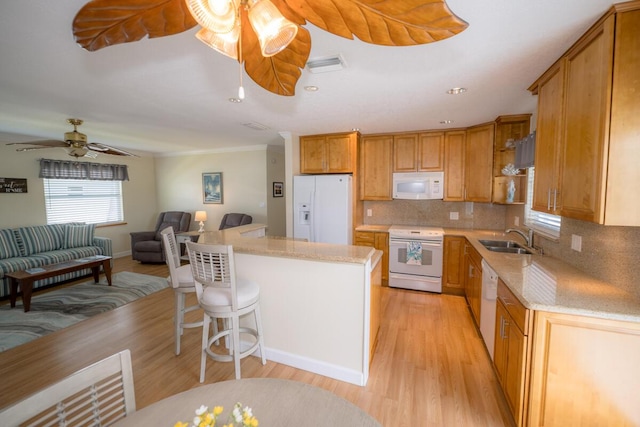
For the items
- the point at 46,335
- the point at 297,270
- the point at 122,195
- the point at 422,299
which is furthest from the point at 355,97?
the point at 122,195

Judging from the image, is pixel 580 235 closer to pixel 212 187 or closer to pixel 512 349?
pixel 512 349

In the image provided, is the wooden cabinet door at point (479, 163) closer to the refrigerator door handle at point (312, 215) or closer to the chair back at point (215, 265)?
the refrigerator door handle at point (312, 215)

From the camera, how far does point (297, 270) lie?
2.26 metres

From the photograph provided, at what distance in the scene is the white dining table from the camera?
884 mm

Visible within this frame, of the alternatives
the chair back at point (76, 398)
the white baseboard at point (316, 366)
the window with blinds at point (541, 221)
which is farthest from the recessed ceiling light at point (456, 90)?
the chair back at point (76, 398)

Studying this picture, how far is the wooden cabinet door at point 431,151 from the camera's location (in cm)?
404

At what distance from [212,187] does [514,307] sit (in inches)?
236

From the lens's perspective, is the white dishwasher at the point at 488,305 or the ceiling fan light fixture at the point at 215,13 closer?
the ceiling fan light fixture at the point at 215,13

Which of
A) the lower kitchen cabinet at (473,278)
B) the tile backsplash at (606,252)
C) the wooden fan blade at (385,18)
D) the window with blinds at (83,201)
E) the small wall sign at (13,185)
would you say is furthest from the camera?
the window with blinds at (83,201)

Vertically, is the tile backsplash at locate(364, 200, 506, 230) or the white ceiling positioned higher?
the white ceiling

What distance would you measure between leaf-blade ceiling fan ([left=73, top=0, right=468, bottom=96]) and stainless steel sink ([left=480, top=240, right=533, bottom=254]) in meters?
2.80

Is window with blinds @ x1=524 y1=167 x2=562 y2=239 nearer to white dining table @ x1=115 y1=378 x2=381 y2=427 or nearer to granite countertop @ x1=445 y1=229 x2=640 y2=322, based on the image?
granite countertop @ x1=445 y1=229 x2=640 y2=322

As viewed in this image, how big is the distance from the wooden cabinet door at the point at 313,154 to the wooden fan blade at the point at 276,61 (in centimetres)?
289

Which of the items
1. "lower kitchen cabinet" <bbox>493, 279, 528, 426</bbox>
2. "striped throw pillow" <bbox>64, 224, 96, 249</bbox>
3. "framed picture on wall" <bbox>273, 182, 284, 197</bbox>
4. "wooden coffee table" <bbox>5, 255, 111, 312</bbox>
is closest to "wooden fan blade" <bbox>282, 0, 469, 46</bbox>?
"lower kitchen cabinet" <bbox>493, 279, 528, 426</bbox>
